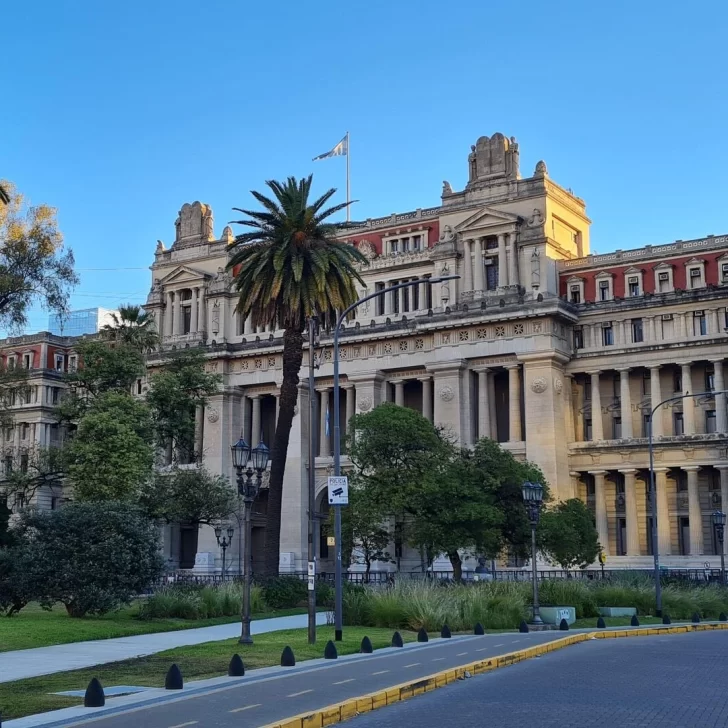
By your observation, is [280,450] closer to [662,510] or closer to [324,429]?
[662,510]

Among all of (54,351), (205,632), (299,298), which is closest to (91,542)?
(205,632)

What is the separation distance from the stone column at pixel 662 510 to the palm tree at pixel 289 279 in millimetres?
30596

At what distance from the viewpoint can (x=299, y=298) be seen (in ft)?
179

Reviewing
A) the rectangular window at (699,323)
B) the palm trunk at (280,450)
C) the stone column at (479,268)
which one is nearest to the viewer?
the palm trunk at (280,450)

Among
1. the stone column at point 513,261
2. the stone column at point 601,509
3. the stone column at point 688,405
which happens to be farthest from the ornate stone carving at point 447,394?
the stone column at point 688,405

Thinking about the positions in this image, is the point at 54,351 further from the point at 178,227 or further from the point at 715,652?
the point at 715,652

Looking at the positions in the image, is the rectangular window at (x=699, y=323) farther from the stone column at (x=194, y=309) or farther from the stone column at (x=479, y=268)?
the stone column at (x=194, y=309)

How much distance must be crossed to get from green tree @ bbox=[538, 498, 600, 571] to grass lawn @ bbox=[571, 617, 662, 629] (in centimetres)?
1216

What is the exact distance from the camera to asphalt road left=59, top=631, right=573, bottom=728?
16.5 metres

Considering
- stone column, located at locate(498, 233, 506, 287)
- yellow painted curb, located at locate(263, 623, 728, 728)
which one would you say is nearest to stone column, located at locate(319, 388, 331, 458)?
stone column, located at locate(498, 233, 506, 287)

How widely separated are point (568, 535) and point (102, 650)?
35030mm

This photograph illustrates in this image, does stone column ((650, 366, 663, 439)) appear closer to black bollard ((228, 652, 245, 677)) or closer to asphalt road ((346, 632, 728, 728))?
asphalt road ((346, 632, 728, 728))

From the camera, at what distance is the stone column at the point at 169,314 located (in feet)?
315

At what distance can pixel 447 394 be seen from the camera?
79.1 metres
